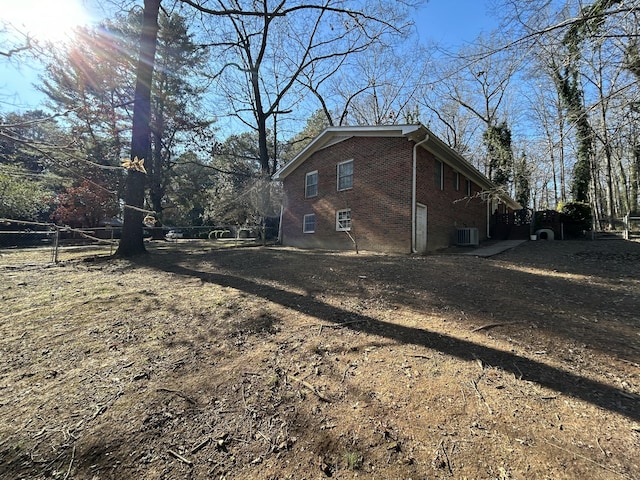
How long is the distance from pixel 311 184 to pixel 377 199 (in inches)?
164

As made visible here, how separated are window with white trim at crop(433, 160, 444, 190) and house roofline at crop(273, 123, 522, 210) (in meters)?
0.26

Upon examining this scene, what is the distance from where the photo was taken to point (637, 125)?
17.4ft

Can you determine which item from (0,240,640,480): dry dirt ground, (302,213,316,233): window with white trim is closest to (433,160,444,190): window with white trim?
(302,213,316,233): window with white trim

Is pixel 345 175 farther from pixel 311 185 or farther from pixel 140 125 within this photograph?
pixel 140 125

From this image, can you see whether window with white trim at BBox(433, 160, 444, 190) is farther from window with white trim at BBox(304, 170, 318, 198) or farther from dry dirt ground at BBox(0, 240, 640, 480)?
dry dirt ground at BBox(0, 240, 640, 480)

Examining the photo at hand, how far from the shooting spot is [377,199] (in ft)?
34.6

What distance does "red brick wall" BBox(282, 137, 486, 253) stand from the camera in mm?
9961

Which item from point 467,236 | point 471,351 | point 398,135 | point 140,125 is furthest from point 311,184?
point 471,351

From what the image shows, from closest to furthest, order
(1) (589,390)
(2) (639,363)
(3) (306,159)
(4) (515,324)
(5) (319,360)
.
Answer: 1. (1) (589,390)
2. (2) (639,363)
3. (5) (319,360)
4. (4) (515,324)
5. (3) (306,159)

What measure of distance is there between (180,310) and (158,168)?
73.1 ft

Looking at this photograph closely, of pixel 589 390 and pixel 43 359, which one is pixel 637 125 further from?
pixel 43 359

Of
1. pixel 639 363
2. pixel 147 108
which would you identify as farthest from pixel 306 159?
pixel 639 363

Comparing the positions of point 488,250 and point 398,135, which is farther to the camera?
point 488,250

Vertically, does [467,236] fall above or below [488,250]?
above
